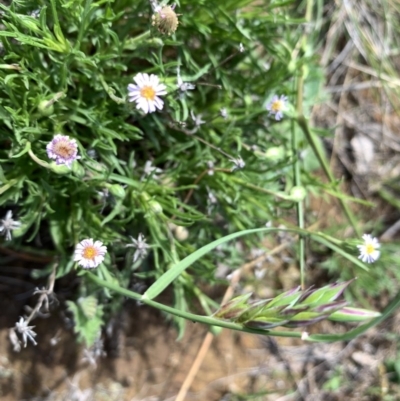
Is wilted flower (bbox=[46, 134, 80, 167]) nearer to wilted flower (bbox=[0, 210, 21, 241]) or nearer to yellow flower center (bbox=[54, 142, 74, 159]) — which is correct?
yellow flower center (bbox=[54, 142, 74, 159])

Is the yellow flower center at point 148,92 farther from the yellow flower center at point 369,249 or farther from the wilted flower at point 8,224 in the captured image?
the yellow flower center at point 369,249

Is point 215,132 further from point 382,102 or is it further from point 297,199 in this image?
point 382,102

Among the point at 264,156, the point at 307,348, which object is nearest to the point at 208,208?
the point at 264,156

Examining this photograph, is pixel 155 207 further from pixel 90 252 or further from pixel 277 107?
pixel 277 107

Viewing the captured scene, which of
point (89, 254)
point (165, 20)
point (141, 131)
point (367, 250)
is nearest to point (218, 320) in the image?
point (89, 254)

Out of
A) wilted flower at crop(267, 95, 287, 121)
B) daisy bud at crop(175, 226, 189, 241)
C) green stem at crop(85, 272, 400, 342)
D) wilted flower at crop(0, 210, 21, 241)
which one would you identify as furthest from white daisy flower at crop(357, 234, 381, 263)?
wilted flower at crop(0, 210, 21, 241)

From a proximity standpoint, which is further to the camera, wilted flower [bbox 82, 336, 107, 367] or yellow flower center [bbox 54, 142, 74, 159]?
wilted flower [bbox 82, 336, 107, 367]
